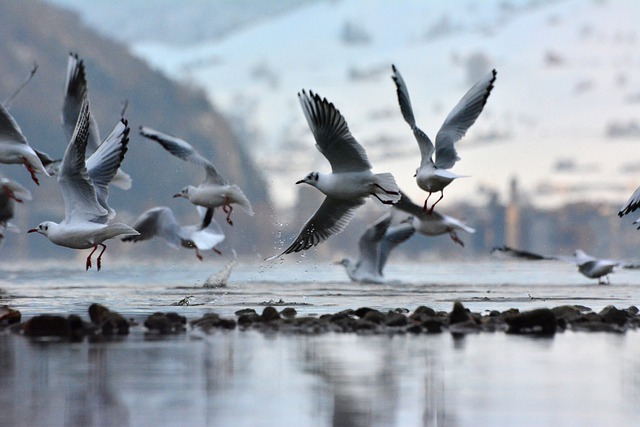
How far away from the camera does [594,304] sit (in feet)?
57.4

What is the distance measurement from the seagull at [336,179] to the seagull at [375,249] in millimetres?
7237

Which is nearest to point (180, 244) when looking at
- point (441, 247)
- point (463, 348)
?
point (463, 348)

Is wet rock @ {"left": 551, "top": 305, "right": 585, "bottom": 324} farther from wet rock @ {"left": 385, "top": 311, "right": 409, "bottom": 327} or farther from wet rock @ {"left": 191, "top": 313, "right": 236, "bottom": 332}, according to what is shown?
wet rock @ {"left": 191, "top": 313, "right": 236, "bottom": 332}

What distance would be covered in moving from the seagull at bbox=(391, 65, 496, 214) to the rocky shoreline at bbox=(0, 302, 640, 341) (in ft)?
6.02

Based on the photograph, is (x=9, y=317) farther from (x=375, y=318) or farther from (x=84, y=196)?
(x=375, y=318)

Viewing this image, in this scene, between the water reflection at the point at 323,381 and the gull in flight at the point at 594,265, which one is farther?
the gull in flight at the point at 594,265

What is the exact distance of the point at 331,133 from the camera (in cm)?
1311

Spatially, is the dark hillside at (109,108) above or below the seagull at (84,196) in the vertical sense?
above

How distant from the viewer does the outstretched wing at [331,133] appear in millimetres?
12875

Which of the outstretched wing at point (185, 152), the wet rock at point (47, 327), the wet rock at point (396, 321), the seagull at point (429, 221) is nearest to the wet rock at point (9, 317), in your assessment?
the wet rock at point (47, 327)

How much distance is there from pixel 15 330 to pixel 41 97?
119618 mm

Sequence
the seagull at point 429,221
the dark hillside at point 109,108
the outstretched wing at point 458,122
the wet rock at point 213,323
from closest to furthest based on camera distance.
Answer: the wet rock at point 213,323 → the outstretched wing at point 458,122 → the seagull at point 429,221 → the dark hillside at point 109,108

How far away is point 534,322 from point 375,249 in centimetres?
1065

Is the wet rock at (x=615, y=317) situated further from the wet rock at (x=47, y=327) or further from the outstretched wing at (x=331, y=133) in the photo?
the wet rock at (x=47, y=327)
